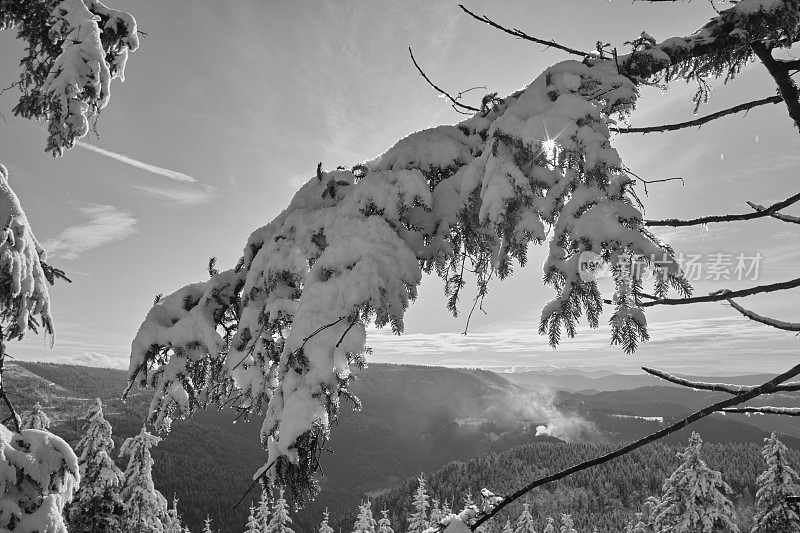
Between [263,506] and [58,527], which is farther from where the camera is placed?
[263,506]

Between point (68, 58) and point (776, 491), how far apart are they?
31513mm

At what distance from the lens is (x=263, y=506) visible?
44.3 m

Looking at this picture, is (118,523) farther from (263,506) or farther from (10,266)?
(263,506)

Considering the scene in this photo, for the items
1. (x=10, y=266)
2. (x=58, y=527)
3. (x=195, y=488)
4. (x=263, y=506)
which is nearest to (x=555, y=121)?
(x=10, y=266)

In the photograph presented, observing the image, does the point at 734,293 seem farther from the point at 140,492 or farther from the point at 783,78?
the point at 140,492

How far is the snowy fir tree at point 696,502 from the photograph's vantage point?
2153 centimetres

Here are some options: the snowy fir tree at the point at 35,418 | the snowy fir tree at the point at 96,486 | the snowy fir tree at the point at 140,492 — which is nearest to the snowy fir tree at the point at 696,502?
the snowy fir tree at the point at 96,486

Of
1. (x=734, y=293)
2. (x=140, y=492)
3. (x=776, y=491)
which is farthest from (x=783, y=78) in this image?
(x=776, y=491)

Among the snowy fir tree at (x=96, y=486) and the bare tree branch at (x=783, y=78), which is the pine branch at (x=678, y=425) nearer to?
the bare tree branch at (x=783, y=78)

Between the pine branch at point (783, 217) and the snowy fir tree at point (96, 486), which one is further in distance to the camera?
the snowy fir tree at point (96, 486)

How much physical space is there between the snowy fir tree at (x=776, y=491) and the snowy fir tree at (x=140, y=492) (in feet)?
98.9

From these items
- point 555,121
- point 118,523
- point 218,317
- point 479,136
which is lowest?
point 118,523

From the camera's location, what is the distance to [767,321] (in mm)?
2271

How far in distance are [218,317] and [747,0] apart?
162 inches
